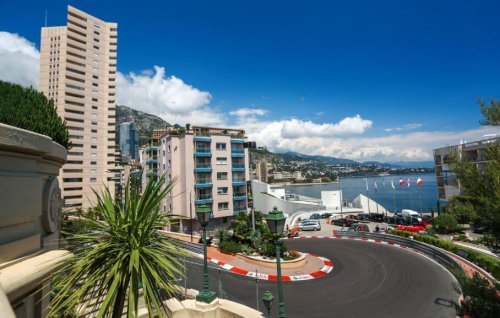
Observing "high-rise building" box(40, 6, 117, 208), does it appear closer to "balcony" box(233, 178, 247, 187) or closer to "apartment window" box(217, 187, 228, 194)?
"apartment window" box(217, 187, 228, 194)

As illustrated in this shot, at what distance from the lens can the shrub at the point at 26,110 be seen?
5430 mm

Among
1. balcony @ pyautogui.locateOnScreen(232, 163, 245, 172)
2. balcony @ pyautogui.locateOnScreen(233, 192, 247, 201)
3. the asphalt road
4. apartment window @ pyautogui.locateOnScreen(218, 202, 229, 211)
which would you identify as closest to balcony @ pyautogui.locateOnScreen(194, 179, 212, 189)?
apartment window @ pyautogui.locateOnScreen(218, 202, 229, 211)

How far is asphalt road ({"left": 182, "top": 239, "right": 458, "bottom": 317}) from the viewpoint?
13227 millimetres

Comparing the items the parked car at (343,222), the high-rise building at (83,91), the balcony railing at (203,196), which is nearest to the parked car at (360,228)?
the parked car at (343,222)

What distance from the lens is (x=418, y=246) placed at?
23875 mm

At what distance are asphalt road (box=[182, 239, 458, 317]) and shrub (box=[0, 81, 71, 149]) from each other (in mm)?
8211

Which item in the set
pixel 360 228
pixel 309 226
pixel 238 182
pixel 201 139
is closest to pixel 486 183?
pixel 360 228

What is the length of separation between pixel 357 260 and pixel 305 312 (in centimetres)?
1042

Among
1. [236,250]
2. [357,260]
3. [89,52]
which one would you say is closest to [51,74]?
[89,52]

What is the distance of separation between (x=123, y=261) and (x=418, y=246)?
2602 centimetres

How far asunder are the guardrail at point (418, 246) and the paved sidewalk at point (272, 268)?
26.2ft

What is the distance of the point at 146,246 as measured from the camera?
5.61m

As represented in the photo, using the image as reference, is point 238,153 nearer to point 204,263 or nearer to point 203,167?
point 203,167

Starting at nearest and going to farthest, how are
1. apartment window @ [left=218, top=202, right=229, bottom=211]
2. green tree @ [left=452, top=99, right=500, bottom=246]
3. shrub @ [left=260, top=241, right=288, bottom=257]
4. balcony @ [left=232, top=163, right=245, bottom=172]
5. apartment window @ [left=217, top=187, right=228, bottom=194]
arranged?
green tree @ [left=452, top=99, right=500, bottom=246], shrub @ [left=260, top=241, right=288, bottom=257], apartment window @ [left=218, top=202, right=229, bottom=211], apartment window @ [left=217, top=187, right=228, bottom=194], balcony @ [left=232, top=163, right=245, bottom=172]
